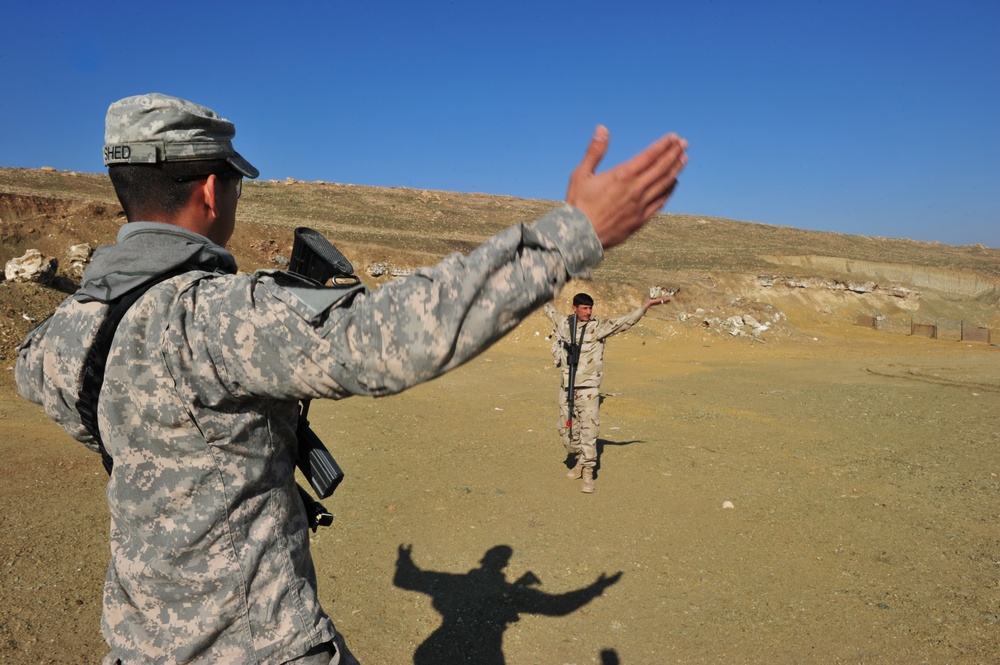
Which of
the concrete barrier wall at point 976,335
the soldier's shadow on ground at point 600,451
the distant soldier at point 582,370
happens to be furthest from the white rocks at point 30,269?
the concrete barrier wall at point 976,335

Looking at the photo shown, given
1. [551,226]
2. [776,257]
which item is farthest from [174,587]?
[776,257]

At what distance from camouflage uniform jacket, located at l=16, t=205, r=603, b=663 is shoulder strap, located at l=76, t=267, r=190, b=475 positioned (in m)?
0.02

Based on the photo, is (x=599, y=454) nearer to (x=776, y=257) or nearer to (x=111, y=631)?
(x=111, y=631)

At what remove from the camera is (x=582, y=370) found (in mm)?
7617

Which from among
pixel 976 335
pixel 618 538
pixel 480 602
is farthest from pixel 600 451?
pixel 976 335

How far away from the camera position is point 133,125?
4.69 feet

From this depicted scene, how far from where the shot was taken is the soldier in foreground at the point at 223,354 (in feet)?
3.74

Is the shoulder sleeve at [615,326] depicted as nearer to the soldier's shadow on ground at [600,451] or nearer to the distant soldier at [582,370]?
the distant soldier at [582,370]

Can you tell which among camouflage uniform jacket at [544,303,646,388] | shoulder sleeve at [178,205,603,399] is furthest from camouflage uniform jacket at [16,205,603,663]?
camouflage uniform jacket at [544,303,646,388]

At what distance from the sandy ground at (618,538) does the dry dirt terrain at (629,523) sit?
0.08 ft

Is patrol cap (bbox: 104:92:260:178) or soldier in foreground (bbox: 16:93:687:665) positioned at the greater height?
patrol cap (bbox: 104:92:260:178)

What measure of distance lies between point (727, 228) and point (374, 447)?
4826cm

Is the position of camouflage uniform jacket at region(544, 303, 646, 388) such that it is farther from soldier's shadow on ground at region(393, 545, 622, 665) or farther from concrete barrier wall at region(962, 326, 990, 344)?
concrete barrier wall at region(962, 326, 990, 344)

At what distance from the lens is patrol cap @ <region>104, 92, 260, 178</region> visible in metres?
1.42
